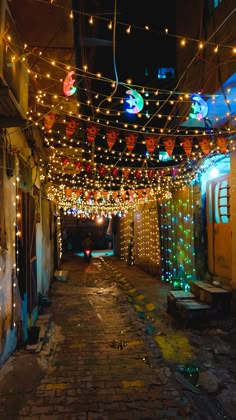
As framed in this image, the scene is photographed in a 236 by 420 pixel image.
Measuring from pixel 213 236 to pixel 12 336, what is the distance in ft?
22.5

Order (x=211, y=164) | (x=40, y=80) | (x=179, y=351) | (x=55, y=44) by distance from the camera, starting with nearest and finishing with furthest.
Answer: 1. (x=179, y=351)
2. (x=55, y=44)
3. (x=40, y=80)
4. (x=211, y=164)

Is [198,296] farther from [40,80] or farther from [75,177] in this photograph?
[75,177]

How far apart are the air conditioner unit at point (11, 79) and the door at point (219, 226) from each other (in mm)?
6378

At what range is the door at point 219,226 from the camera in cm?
946

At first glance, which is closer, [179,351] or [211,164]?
[179,351]

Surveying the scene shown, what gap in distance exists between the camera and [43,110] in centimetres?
966

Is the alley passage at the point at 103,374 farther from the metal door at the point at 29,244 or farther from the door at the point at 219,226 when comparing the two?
the door at the point at 219,226

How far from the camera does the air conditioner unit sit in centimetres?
447

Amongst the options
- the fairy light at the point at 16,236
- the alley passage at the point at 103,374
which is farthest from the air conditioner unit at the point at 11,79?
the alley passage at the point at 103,374

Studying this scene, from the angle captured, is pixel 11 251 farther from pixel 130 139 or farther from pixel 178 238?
pixel 178 238

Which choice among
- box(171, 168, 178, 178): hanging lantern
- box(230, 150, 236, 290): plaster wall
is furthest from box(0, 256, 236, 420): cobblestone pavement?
box(171, 168, 178, 178): hanging lantern

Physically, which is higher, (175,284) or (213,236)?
(213,236)

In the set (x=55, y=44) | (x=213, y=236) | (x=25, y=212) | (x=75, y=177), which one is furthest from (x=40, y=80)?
(x=75, y=177)

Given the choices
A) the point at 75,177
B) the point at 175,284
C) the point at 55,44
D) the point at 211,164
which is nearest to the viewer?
the point at 55,44
